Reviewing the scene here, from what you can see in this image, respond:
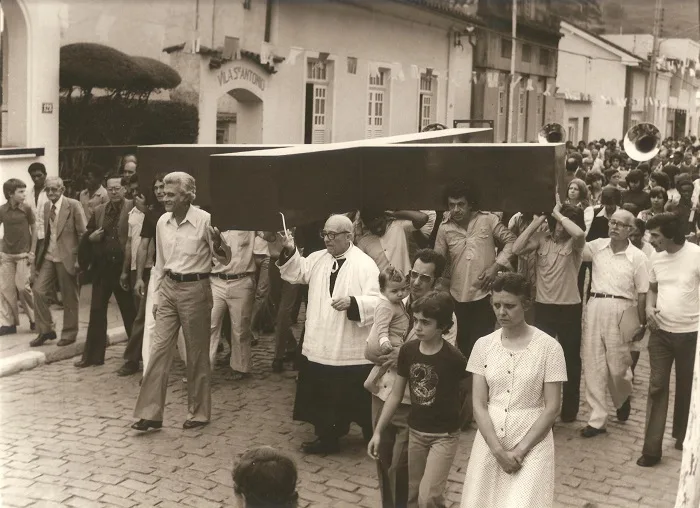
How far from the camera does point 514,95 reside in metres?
36.9

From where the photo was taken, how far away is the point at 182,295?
815cm

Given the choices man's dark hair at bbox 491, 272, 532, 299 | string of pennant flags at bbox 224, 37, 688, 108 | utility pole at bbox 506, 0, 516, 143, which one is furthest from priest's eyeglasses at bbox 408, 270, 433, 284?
utility pole at bbox 506, 0, 516, 143

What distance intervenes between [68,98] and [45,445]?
8073 mm

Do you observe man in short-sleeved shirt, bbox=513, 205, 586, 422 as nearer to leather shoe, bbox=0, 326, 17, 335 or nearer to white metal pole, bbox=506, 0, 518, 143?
leather shoe, bbox=0, 326, 17, 335

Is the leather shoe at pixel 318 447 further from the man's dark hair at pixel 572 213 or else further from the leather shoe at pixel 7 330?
the leather shoe at pixel 7 330

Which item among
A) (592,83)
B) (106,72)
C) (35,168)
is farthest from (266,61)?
(592,83)

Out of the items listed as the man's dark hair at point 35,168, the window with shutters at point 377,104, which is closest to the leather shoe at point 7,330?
the man's dark hair at point 35,168

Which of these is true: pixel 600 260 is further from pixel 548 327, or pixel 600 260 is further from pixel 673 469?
pixel 673 469

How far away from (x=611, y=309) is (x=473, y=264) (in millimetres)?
1155

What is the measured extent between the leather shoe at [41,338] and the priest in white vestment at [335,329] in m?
4.06

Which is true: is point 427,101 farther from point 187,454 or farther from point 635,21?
point 635,21

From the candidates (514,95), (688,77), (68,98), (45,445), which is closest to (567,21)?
(514,95)

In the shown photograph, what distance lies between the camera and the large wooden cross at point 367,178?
19.9 feet

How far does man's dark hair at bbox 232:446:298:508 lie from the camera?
3396 millimetres
